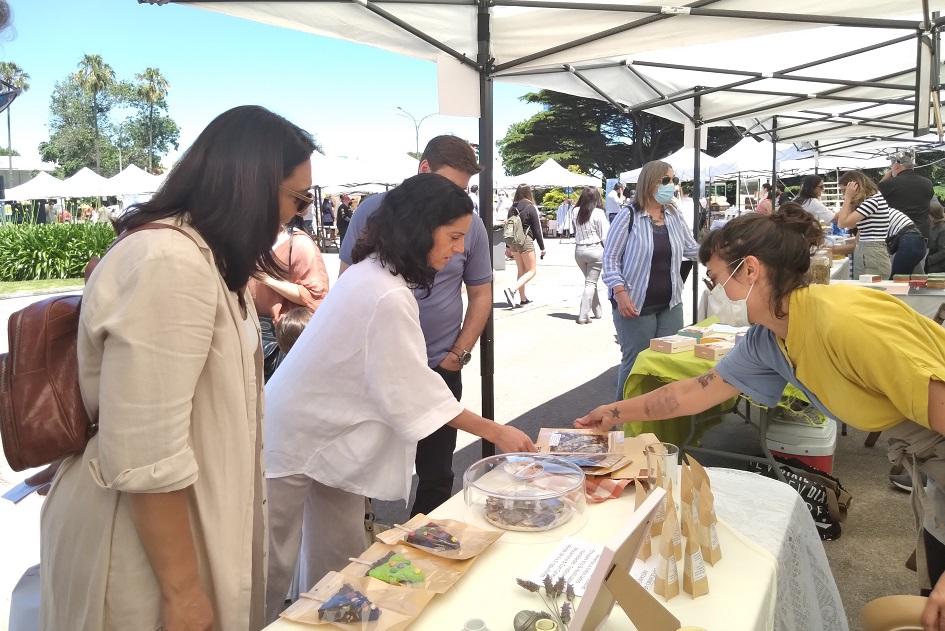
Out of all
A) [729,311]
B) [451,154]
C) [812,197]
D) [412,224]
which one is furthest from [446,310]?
[812,197]

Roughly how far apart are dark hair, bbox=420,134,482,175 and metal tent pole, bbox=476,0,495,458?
363 mm

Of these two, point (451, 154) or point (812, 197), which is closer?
point (451, 154)

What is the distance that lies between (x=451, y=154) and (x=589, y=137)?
3936 cm

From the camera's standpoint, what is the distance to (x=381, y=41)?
3541 mm

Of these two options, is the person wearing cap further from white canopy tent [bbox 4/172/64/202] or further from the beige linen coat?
white canopy tent [bbox 4/172/64/202]

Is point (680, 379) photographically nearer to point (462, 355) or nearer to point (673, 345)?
Result: point (673, 345)

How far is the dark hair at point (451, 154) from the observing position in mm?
2930

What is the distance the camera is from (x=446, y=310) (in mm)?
2934

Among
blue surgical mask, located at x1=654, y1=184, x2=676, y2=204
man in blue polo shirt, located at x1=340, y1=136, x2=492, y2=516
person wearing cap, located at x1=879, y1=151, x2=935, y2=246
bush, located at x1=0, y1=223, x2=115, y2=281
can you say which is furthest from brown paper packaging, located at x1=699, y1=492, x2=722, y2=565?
bush, located at x1=0, y1=223, x2=115, y2=281

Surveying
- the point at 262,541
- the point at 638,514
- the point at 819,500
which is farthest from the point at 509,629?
the point at 819,500

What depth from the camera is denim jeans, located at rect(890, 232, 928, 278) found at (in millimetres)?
6520

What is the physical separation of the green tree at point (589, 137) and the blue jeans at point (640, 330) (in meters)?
33.9

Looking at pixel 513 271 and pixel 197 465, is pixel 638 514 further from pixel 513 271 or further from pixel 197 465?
pixel 513 271

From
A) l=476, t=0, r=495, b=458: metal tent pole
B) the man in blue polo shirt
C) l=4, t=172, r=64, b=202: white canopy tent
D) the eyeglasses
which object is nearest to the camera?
the eyeglasses
